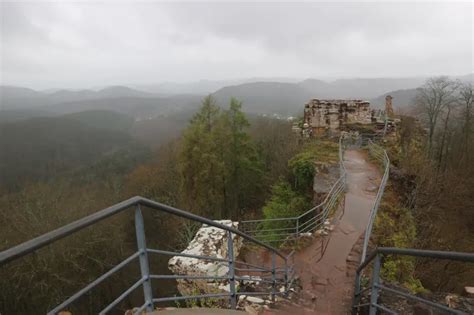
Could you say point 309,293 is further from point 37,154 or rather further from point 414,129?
point 37,154

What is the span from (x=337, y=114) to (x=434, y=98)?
721 cm

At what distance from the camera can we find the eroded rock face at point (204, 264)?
6.46m

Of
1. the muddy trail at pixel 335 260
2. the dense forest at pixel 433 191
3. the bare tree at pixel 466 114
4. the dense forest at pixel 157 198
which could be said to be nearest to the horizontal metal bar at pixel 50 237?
the muddy trail at pixel 335 260

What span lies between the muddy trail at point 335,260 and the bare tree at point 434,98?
43.4 feet

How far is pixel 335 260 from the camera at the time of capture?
24.9 ft

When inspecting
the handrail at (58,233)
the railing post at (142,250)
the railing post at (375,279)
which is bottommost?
the railing post at (375,279)

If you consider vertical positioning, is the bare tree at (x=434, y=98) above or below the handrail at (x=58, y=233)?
above

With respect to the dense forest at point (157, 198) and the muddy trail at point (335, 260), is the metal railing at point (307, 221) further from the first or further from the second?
the dense forest at point (157, 198)

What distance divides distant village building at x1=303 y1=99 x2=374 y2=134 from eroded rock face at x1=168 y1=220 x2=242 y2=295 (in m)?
12.9

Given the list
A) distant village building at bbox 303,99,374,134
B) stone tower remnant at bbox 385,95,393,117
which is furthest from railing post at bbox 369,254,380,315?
stone tower remnant at bbox 385,95,393,117

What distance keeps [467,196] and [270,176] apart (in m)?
12.5

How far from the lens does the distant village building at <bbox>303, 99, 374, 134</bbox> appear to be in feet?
65.5

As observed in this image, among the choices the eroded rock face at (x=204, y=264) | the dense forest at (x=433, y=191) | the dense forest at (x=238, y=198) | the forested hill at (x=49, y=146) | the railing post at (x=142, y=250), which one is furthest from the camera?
the forested hill at (x=49, y=146)

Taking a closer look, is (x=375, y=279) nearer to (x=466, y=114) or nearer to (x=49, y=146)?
(x=466, y=114)
